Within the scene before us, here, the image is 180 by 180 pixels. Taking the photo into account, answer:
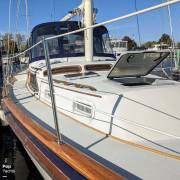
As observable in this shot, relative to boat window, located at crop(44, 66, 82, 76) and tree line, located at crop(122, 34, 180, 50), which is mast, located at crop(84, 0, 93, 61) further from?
tree line, located at crop(122, 34, 180, 50)

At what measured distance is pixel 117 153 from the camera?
348 cm

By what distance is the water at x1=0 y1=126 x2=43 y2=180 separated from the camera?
6199 mm

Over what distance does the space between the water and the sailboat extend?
1.04 metres

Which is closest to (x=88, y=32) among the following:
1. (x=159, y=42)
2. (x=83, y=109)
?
(x=159, y=42)

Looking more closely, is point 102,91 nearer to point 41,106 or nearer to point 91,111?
point 91,111

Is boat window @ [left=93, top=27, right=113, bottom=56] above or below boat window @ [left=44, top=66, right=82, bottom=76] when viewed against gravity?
above

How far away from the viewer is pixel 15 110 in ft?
18.8

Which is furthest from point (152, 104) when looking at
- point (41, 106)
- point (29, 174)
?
point (29, 174)

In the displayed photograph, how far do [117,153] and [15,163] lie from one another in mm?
3819

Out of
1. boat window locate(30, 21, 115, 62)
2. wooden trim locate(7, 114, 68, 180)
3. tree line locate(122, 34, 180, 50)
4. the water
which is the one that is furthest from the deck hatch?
boat window locate(30, 21, 115, 62)

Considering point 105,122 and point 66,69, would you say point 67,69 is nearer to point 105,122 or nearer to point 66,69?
point 66,69

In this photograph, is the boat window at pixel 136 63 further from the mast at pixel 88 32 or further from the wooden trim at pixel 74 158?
the mast at pixel 88 32

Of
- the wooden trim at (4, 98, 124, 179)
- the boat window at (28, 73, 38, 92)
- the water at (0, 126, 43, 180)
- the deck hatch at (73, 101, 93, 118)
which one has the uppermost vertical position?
the boat window at (28, 73, 38, 92)

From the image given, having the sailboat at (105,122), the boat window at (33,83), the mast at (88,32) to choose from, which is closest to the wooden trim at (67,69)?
the sailboat at (105,122)
